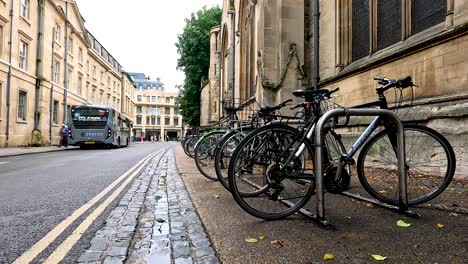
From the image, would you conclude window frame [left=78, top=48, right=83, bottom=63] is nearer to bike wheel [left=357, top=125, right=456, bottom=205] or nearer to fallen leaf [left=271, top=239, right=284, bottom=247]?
bike wheel [left=357, top=125, right=456, bottom=205]

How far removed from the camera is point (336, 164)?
339 centimetres

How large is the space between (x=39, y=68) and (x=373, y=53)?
82.4 ft

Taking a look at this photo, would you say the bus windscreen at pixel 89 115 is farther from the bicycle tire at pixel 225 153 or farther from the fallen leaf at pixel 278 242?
the fallen leaf at pixel 278 242

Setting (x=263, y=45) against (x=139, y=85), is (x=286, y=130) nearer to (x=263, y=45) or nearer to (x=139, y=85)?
(x=263, y=45)

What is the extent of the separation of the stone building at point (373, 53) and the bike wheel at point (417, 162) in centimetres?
58

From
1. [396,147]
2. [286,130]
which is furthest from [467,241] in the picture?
[286,130]

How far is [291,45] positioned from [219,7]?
120 feet

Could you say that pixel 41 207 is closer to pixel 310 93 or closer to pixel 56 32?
pixel 310 93

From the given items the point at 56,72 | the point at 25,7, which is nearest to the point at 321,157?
the point at 25,7

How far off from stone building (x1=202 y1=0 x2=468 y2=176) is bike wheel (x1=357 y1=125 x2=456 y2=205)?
0.58 metres

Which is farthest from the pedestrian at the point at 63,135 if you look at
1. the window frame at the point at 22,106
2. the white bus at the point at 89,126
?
the window frame at the point at 22,106

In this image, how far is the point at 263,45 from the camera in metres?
10.7

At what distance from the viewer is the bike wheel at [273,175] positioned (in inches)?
129

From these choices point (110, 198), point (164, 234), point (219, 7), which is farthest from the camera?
point (219, 7)
